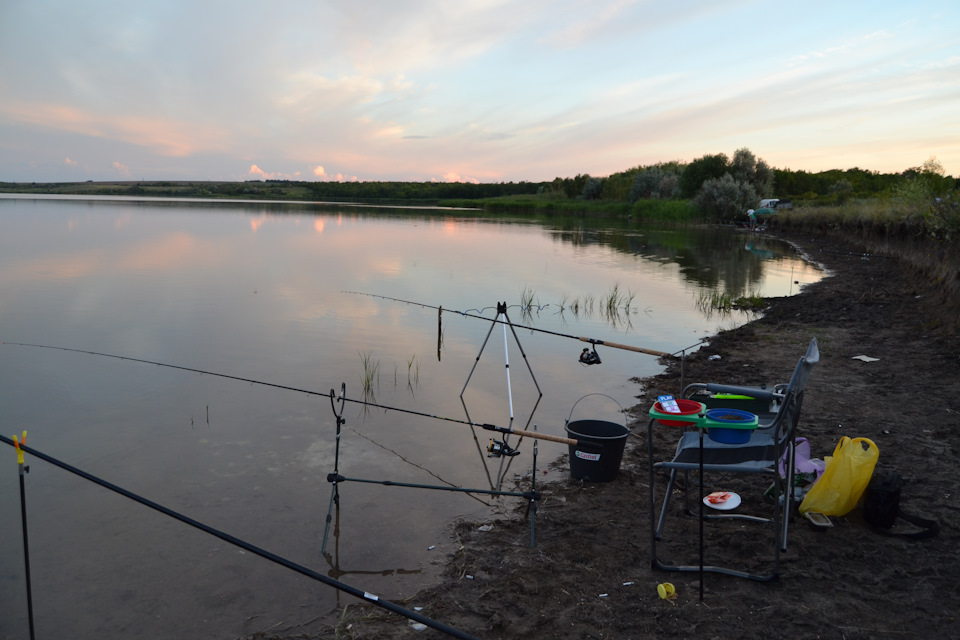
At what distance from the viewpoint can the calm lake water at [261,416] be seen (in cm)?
383

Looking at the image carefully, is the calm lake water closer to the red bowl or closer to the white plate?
the white plate

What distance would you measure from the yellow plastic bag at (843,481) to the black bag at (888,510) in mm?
95

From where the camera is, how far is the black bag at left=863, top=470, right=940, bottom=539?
3725 mm

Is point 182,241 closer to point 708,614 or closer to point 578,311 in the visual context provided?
point 578,311

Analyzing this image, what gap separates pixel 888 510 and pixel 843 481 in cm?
27

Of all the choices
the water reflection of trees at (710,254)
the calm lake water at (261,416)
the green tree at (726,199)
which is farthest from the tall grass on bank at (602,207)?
the calm lake water at (261,416)

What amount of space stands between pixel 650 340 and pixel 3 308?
41.9ft

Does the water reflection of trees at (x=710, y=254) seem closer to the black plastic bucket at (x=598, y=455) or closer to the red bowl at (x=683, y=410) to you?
the black plastic bucket at (x=598, y=455)

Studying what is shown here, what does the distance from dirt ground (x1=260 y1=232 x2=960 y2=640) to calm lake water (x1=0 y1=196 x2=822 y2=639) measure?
41 centimetres

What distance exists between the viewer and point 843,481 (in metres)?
3.93

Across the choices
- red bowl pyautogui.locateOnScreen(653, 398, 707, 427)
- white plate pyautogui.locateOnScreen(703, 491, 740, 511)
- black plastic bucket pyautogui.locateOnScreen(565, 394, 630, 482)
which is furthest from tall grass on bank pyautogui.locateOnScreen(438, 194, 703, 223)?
red bowl pyautogui.locateOnScreen(653, 398, 707, 427)

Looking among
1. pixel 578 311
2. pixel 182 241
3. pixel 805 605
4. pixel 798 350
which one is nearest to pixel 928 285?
pixel 798 350

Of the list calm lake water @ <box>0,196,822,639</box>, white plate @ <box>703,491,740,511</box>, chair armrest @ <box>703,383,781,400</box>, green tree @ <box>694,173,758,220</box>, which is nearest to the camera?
calm lake water @ <box>0,196,822,639</box>

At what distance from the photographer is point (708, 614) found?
10.2 ft
